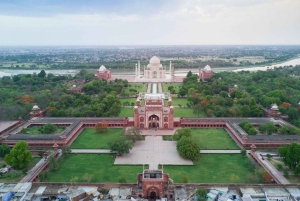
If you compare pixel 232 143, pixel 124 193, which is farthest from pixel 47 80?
pixel 124 193

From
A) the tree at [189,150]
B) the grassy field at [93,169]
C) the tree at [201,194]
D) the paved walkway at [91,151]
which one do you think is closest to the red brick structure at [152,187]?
the tree at [201,194]

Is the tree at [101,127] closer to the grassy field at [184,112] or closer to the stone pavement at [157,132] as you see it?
the stone pavement at [157,132]

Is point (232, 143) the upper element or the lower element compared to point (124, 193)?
lower

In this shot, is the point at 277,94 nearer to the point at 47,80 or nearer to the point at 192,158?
the point at 192,158

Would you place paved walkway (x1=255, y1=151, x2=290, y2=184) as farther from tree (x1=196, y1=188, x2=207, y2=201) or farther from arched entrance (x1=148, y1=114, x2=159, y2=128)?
arched entrance (x1=148, y1=114, x2=159, y2=128)

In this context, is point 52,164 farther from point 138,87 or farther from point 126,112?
point 138,87

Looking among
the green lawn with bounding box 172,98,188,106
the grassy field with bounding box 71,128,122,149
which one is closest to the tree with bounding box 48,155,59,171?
the grassy field with bounding box 71,128,122,149
